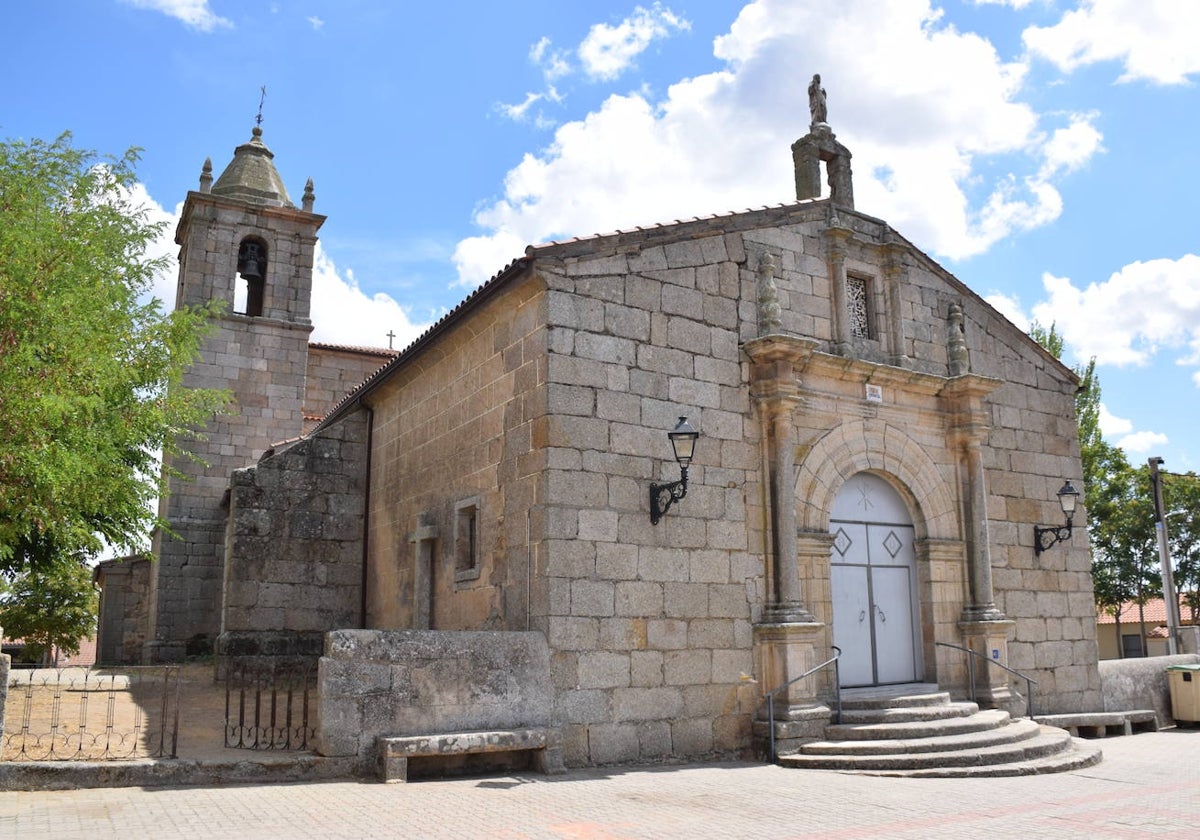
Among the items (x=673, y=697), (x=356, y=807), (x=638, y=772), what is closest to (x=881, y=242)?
(x=673, y=697)


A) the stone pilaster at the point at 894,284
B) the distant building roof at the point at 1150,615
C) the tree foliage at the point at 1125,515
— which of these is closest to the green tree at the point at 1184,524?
the tree foliage at the point at 1125,515

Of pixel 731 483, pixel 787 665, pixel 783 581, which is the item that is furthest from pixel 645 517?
pixel 787 665

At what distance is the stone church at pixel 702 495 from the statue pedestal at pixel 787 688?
4cm

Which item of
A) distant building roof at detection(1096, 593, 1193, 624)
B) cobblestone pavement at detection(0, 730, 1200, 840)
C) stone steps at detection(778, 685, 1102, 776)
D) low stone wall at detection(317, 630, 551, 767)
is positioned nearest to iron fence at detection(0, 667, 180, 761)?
cobblestone pavement at detection(0, 730, 1200, 840)

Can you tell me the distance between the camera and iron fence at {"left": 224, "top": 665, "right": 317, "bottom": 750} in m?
8.34

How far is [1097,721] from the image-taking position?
493 inches

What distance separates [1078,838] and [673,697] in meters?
3.91

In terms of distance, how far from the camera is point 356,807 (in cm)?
680

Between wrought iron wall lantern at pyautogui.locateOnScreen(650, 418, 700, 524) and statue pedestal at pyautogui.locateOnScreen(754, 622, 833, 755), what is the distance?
170cm

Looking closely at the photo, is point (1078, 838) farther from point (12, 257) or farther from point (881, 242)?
point (12, 257)

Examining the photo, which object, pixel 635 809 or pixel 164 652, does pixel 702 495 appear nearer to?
pixel 635 809

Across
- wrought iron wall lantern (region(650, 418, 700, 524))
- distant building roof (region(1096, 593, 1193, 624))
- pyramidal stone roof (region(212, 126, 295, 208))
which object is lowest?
distant building roof (region(1096, 593, 1193, 624))

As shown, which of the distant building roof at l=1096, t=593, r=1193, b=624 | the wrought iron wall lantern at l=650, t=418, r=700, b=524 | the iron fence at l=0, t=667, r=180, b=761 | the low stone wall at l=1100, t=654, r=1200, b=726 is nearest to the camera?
the iron fence at l=0, t=667, r=180, b=761

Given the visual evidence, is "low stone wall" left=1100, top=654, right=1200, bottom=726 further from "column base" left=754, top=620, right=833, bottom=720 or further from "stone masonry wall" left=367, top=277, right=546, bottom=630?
"stone masonry wall" left=367, top=277, right=546, bottom=630
